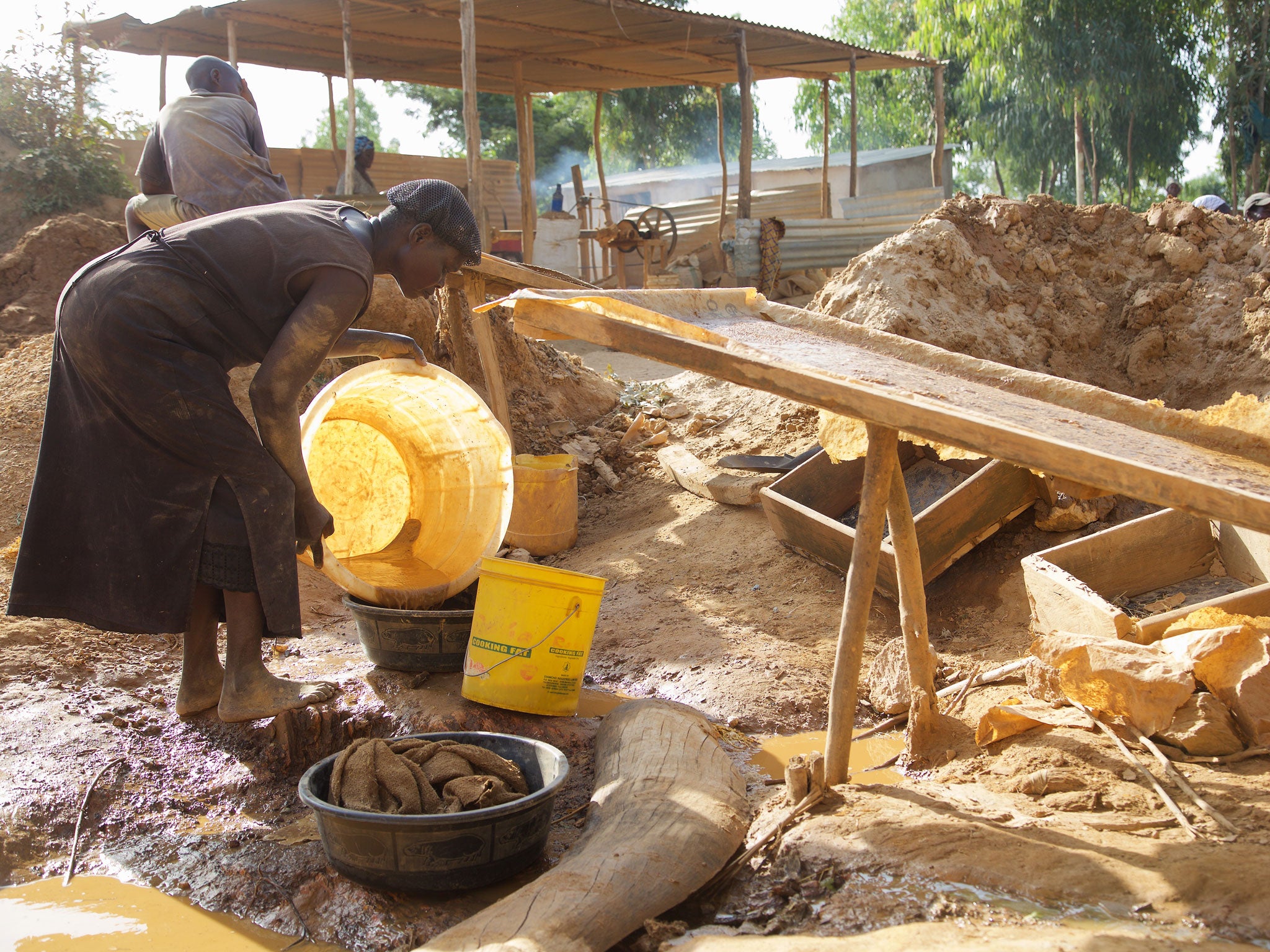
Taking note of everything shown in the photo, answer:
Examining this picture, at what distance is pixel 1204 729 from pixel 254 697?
9.27 feet

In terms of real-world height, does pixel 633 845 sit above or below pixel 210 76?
below

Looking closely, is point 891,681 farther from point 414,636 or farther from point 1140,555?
→ point 414,636

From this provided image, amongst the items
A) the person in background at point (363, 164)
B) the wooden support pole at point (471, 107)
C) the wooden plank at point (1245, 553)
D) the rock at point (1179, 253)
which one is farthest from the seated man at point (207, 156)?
the person in background at point (363, 164)

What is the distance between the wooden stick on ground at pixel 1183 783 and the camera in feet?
7.86

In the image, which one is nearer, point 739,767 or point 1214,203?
point 739,767

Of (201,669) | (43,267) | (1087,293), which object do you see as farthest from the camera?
(43,267)

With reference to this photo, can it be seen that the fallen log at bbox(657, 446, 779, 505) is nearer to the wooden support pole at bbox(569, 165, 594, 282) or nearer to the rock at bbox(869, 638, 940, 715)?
the rock at bbox(869, 638, 940, 715)

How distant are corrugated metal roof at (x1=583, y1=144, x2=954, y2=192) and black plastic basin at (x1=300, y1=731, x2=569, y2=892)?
20.6 meters

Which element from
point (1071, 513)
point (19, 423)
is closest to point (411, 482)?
point (19, 423)

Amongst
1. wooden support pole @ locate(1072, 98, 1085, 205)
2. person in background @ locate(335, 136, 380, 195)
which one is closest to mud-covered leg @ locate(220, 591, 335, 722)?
person in background @ locate(335, 136, 380, 195)

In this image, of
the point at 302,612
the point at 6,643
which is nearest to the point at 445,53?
the point at 302,612

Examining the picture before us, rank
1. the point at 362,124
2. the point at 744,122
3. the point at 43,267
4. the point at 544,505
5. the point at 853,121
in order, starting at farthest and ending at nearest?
the point at 362,124
the point at 853,121
the point at 744,122
the point at 43,267
the point at 544,505

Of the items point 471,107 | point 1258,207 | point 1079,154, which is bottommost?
point 1258,207

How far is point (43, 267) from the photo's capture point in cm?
784
